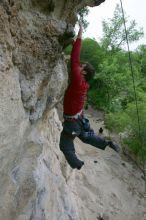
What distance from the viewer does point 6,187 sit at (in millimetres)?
6926

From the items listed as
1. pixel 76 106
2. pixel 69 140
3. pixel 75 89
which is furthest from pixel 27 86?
pixel 69 140

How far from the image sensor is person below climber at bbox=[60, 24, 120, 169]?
22.0 feet

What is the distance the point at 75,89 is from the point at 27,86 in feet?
3.58

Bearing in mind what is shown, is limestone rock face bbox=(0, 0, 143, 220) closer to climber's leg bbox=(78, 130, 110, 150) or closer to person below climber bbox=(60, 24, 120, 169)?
person below climber bbox=(60, 24, 120, 169)

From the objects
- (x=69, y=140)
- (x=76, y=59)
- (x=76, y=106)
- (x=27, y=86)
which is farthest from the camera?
(x=69, y=140)

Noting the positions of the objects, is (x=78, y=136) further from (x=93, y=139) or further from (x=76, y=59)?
(x=76, y=59)

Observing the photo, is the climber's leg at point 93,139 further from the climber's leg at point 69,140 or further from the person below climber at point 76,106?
the climber's leg at point 69,140

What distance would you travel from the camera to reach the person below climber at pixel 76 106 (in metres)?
6.70

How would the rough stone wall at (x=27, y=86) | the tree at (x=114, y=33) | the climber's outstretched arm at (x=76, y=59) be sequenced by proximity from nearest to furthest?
the rough stone wall at (x=27, y=86) < the climber's outstretched arm at (x=76, y=59) < the tree at (x=114, y=33)

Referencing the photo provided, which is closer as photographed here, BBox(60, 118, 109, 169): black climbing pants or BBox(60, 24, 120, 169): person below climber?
BBox(60, 24, 120, 169): person below climber

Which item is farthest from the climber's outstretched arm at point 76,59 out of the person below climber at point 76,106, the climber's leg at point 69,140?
the climber's leg at point 69,140

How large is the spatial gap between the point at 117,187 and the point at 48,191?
29.0 feet

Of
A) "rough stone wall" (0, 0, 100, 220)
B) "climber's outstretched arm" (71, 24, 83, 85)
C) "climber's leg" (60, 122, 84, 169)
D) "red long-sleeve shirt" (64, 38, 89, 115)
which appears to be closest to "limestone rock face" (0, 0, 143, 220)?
"rough stone wall" (0, 0, 100, 220)

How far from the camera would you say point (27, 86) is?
6473 millimetres
